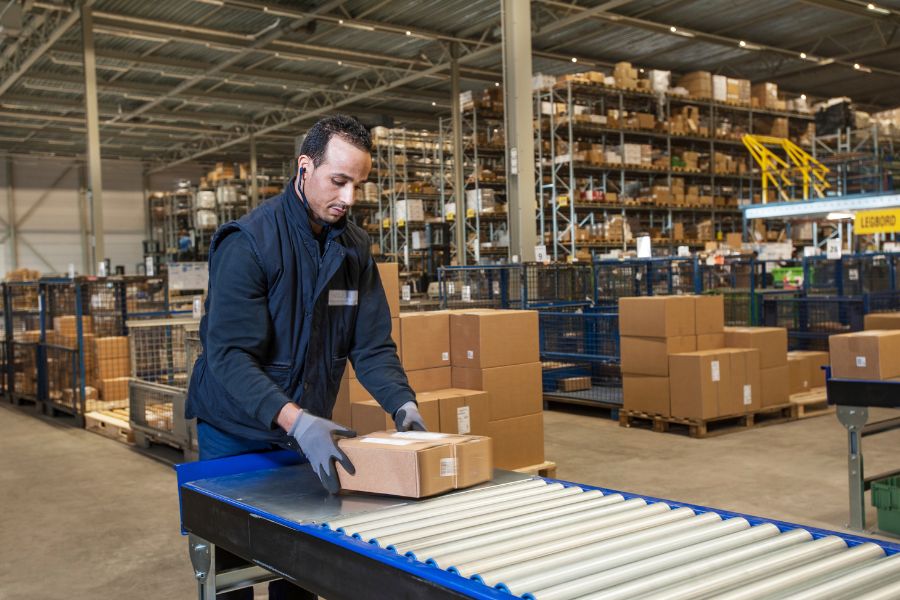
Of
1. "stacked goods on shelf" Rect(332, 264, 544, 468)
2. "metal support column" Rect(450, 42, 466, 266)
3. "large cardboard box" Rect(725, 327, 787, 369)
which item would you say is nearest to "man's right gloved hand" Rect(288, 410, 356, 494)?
"stacked goods on shelf" Rect(332, 264, 544, 468)

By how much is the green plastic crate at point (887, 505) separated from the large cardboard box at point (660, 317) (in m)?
3.07

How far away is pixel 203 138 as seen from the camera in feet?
78.8

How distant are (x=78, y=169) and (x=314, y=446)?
27.3m

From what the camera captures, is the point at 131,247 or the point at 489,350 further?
the point at 131,247

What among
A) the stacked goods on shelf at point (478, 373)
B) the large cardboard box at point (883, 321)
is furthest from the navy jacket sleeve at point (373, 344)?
the large cardboard box at point (883, 321)

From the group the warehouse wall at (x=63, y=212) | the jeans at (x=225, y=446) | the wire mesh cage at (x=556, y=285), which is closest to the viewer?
the jeans at (x=225, y=446)

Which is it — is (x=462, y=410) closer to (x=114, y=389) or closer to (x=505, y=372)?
(x=505, y=372)

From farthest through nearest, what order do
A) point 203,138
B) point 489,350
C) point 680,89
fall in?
1. point 203,138
2. point 680,89
3. point 489,350

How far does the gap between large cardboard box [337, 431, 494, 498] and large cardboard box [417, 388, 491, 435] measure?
10.2 ft

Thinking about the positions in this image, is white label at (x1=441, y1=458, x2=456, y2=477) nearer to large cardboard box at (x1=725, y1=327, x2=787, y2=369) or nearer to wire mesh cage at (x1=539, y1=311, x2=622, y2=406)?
large cardboard box at (x1=725, y1=327, x2=787, y2=369)

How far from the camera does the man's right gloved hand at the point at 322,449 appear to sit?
2.03m

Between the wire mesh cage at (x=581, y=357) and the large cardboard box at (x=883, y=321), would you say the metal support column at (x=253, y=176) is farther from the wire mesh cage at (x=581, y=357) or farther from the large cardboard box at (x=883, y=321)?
the large cardboard box at (x=883, y=321)

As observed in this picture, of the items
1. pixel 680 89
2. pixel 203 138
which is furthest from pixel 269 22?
pixel 203 138

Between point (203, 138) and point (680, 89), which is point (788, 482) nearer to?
point (680, 89)
